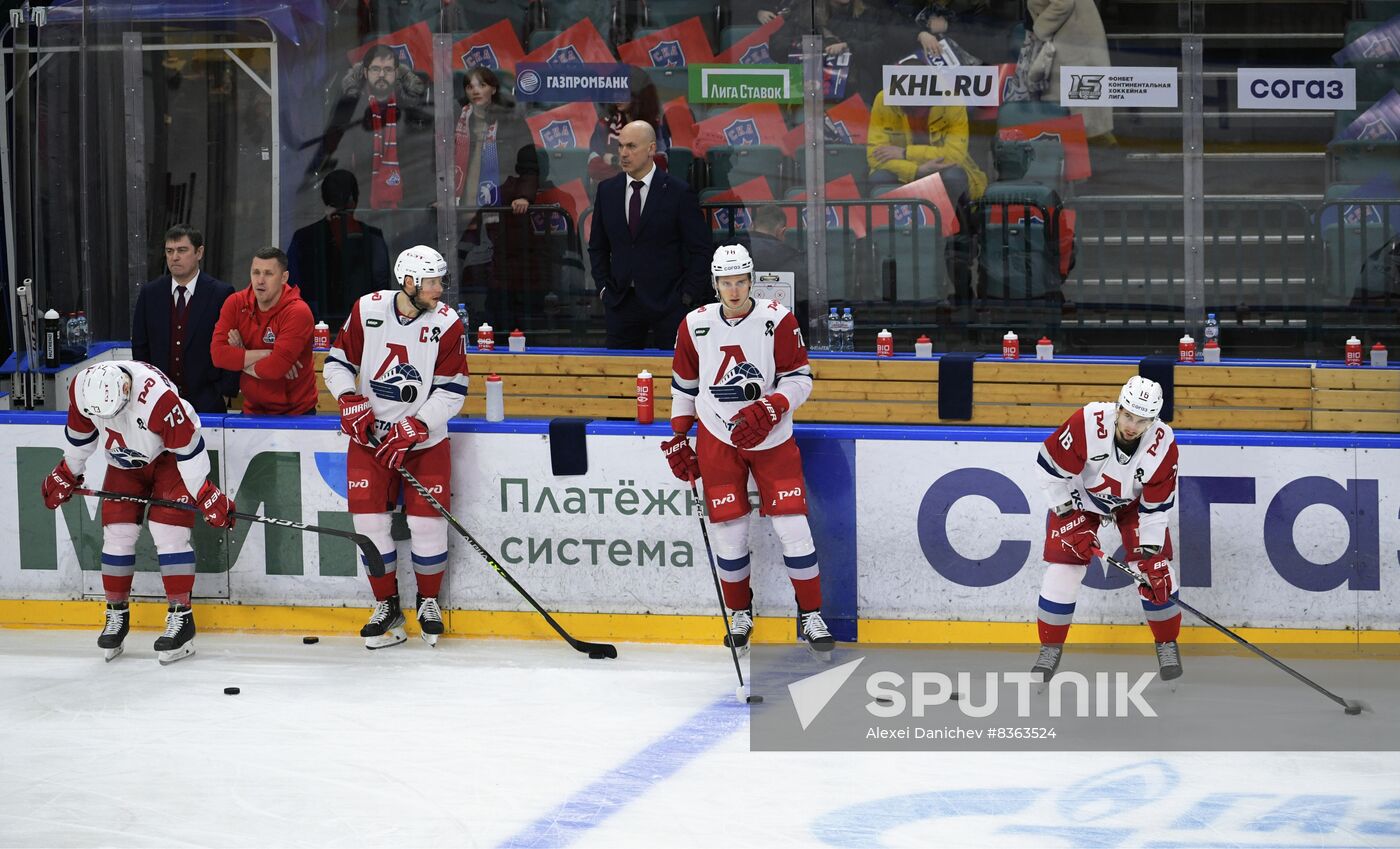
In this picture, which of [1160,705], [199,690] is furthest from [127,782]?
[1160,705]

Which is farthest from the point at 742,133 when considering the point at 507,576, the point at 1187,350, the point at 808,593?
the point at 808,593

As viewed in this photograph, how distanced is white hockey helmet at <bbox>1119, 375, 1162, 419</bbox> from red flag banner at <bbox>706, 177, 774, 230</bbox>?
4.40 meters

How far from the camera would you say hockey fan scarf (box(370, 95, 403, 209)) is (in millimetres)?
10078

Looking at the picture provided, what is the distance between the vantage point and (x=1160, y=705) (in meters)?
5.89

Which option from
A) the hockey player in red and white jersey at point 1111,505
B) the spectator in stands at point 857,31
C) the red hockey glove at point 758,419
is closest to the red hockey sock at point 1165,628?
the hockey player in red and white jersey at point 1111,505

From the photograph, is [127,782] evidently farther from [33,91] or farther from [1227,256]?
[1227,256]

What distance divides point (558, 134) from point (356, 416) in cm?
386

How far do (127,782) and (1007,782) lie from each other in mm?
2800

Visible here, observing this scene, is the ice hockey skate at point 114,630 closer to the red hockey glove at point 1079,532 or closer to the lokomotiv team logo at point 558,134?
the red hockey glove at point 1079,532

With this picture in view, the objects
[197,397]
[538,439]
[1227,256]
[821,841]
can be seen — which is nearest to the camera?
[821,841]

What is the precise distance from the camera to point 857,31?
962 cm

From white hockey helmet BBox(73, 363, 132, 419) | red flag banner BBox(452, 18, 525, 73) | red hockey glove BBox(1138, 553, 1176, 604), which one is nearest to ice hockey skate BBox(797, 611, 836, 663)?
red hockey glove BBox(1138, 553, 1176, 604)

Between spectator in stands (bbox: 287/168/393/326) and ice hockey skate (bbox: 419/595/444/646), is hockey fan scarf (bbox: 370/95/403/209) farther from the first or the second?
ice hockey skate (bbox: 419/595/444/646)

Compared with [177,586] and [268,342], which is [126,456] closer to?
[177,586]
